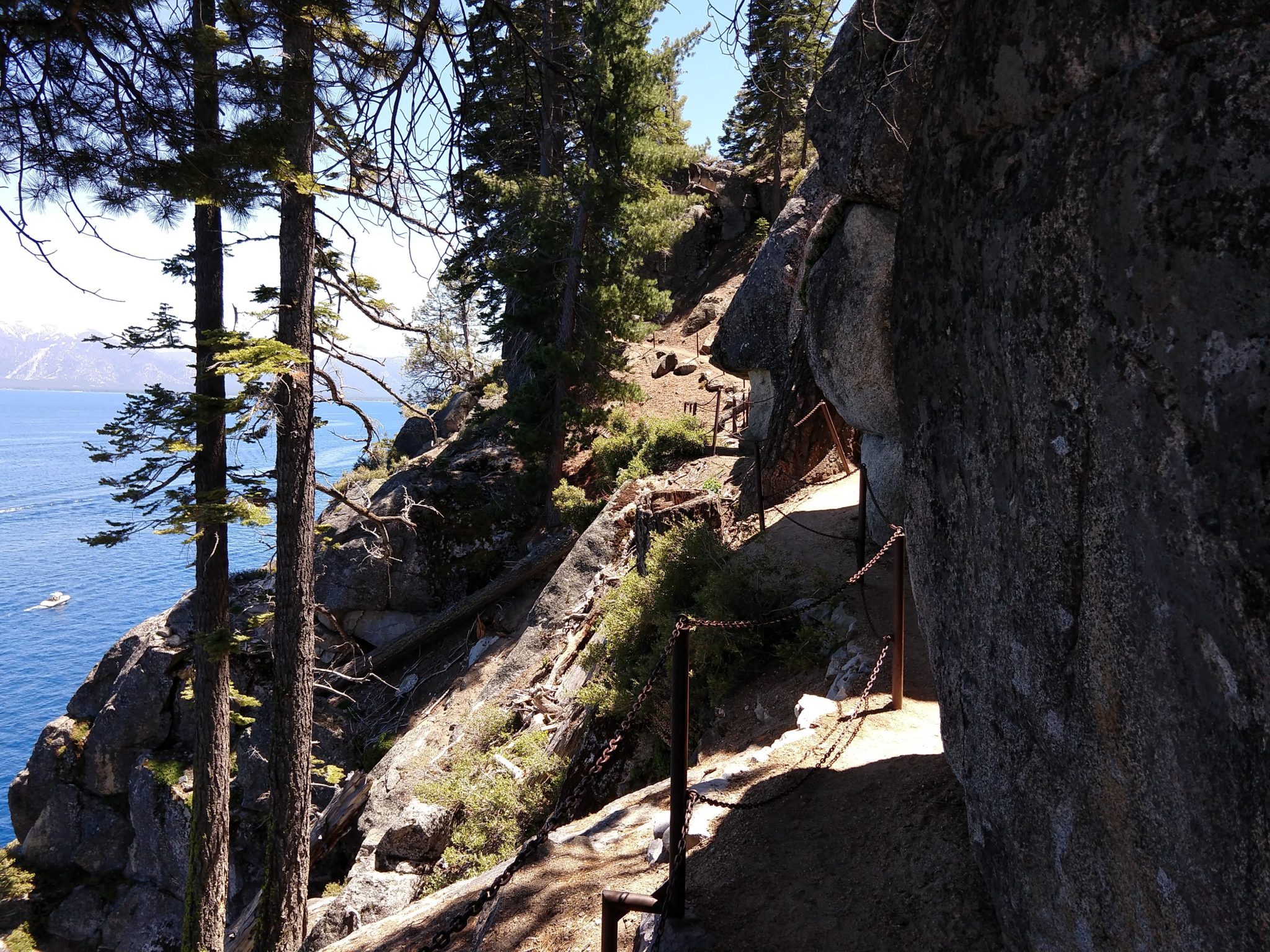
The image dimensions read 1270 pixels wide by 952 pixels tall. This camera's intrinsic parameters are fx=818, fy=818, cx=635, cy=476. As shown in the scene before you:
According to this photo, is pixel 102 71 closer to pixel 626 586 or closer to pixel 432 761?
pixel 626 586

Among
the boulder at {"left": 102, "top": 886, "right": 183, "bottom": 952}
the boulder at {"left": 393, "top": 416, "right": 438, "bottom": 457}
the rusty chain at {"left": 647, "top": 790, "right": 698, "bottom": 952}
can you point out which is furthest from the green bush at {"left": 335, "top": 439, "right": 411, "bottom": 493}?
the rusty chain at {"left": 647, "top": 790, "right": 698, "bottom": 952}

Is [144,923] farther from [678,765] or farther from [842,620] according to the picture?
[678,765]

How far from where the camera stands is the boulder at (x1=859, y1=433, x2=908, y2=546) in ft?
28.5

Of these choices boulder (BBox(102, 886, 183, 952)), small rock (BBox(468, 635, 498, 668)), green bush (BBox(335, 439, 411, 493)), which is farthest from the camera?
green bush (BBox(335, 439, 411, 493))

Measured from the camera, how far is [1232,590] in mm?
2010

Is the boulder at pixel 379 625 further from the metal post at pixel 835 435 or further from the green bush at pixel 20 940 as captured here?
the metal post at pixel 835 435

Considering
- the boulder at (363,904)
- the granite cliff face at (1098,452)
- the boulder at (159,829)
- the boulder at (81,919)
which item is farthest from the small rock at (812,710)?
the boulder at (81,919)

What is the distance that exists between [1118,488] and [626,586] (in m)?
8.55

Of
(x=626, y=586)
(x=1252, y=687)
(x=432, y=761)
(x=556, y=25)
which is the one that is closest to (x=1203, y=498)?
(x=1252, y=687)

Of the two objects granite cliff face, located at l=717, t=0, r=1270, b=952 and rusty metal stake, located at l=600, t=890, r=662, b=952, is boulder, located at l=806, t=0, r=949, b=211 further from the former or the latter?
rusty metal stake, located at l=600, t=890, r=662, b=952

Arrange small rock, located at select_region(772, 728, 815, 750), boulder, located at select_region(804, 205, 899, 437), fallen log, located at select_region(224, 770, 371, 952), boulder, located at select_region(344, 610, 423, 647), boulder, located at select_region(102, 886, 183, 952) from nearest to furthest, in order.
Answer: small rock, located at select_region(772, 728, 815, 750)
boulder, located at select_region(804, 205, 899, 437)
fallen log, located at select_region(224, 770, 371, 952)
boulder, located at select_region(102, 886, 183, 952)
boulder, located at select_region(344, 610, 423, 647)

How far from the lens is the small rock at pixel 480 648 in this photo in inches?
643

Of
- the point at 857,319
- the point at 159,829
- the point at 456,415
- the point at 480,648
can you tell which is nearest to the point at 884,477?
the point at 857,319

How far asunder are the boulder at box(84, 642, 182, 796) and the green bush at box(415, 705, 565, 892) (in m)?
10.1
